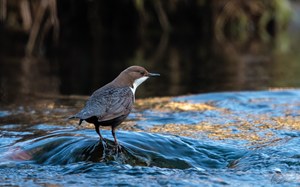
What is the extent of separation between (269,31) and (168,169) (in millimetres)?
14994

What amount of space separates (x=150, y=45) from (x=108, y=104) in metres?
10.5

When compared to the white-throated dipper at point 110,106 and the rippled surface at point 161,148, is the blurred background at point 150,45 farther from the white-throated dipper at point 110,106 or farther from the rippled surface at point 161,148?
the white-throated dipper at point 110,106

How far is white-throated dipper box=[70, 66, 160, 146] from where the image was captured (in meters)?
4.82

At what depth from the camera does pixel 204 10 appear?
56.6ft

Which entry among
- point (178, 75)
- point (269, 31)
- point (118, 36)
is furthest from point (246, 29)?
Answer: point (178, 75)

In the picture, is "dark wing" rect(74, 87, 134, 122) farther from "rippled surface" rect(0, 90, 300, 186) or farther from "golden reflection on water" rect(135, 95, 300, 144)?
"golden reflection on water" rect(135, 95, 300, 144)

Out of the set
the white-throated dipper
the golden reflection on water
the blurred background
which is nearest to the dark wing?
the white-throated dipper

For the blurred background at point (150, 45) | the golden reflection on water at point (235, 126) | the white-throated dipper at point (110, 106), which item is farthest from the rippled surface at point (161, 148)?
the blurred background at point (150, 45)

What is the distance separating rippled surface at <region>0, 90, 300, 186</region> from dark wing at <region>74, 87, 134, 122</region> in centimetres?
38

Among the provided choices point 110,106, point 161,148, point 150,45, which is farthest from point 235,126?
point 150,45

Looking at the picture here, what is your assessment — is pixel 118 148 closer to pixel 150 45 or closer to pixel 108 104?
pixel 108 104

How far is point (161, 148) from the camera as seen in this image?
5477 millimetres

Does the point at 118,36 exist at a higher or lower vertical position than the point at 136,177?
higher

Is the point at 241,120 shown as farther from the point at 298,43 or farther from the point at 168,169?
the point at 298,43
